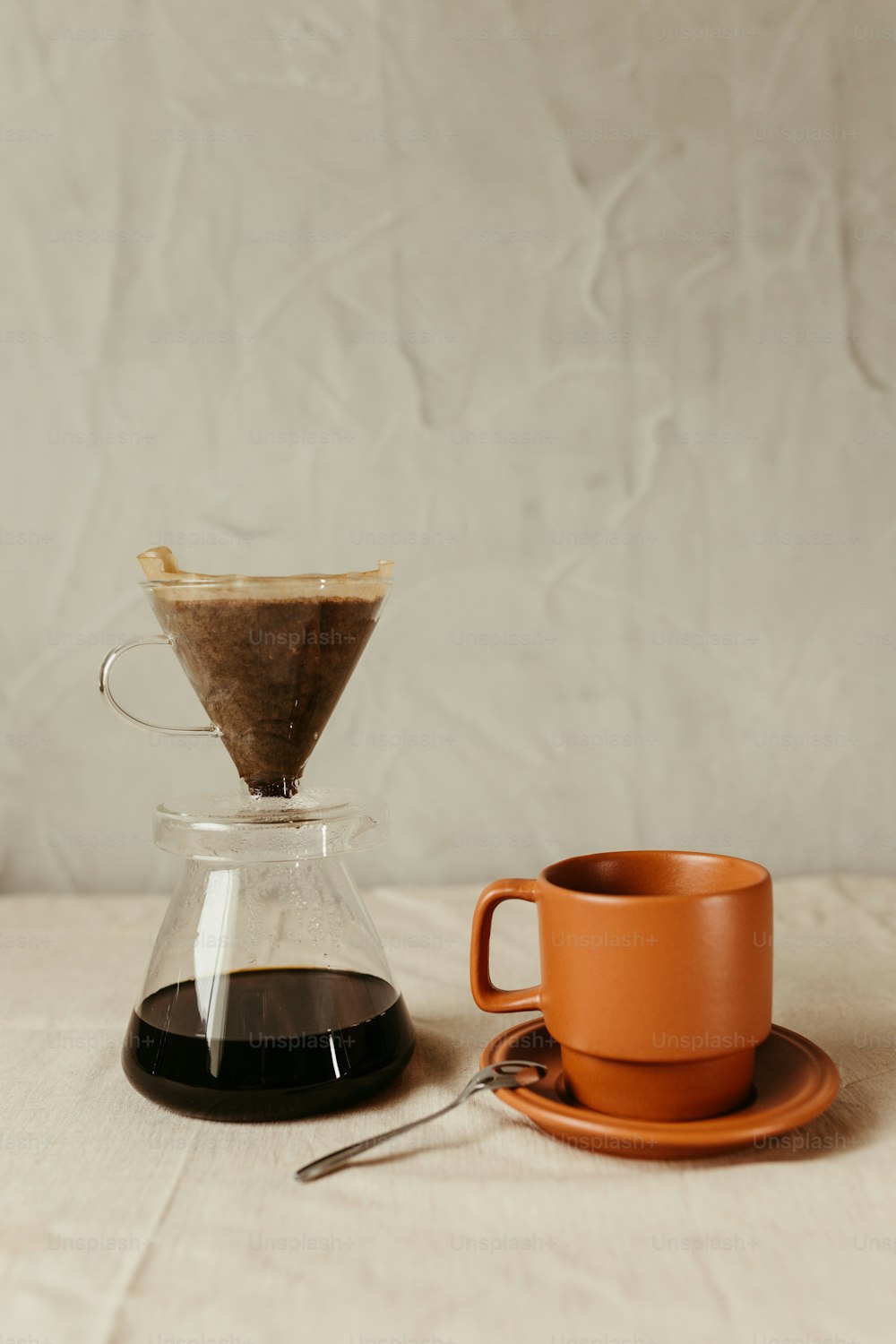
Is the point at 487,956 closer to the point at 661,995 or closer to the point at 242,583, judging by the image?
the point at 661,995

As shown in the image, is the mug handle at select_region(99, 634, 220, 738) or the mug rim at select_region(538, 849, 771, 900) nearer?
the mug rim at select_region(538, 849, 771, 900)

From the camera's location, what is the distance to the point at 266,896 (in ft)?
1.91

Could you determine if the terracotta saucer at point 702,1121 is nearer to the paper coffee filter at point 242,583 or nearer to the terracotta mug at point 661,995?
the terracotta mug at point 661,995

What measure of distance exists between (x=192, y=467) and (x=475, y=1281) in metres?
0.77

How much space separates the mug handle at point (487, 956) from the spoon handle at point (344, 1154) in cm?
7

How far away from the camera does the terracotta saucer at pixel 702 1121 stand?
46 cm

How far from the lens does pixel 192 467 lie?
100 cm

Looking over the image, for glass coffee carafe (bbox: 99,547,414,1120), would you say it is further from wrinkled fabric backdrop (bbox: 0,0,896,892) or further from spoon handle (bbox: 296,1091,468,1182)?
wrinkled fabric backdrop (bbox: 0,0,896,892)

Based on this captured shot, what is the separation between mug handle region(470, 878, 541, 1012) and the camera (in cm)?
55

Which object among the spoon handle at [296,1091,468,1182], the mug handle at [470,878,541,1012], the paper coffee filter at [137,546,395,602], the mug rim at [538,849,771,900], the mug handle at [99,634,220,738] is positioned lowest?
the spoon handle at [296,1091,468,1182]

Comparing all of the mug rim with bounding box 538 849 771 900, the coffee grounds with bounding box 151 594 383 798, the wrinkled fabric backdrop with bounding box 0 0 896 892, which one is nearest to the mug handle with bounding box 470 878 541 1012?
the mug rim with bounding box 538 849 771 900

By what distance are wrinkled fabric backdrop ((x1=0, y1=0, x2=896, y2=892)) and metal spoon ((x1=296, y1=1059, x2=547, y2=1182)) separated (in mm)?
504

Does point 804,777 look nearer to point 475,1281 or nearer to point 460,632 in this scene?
point 460,632

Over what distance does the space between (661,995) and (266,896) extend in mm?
215
